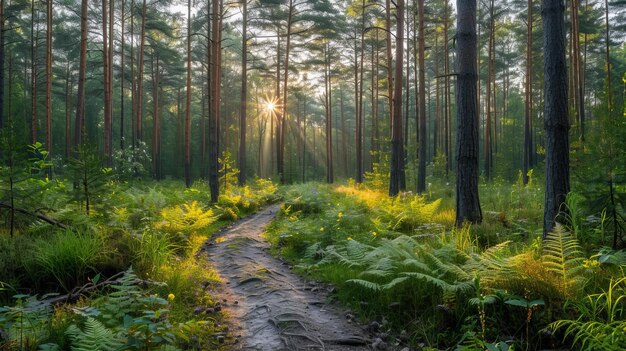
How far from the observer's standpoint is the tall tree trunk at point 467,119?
6.68 m

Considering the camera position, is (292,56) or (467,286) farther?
(292,56)

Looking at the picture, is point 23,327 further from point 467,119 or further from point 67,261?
point 467,119

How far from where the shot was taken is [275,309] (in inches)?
161

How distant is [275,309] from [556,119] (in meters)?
4.62

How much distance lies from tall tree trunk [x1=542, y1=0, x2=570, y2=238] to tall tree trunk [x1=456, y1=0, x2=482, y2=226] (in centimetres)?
157

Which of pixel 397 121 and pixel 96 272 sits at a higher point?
pixel 397 121

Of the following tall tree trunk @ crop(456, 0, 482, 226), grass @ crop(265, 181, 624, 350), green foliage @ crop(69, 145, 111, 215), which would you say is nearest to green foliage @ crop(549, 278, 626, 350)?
grass @ crop(265, 181, 624, 350)

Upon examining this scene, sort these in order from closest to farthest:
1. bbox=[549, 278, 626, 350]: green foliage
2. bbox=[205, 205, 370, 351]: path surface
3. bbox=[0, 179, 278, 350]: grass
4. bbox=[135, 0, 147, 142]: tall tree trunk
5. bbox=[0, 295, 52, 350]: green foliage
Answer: bbox=[549, 278, 626, 350]: green foliage
bbox=[0, 295, 52, 350]: green foliage
bbox=[0, 179, 278, 350]: grass
bbox=[205, 205, 370, 351]: path surface
bbox=[135, 0, 147, 142]: tall tree trunk

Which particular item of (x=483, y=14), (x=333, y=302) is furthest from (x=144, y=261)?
(x=483, y=14)

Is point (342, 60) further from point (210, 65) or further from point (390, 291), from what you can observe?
point (390, 291)

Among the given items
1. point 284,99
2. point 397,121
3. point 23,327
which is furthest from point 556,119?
point 284,99

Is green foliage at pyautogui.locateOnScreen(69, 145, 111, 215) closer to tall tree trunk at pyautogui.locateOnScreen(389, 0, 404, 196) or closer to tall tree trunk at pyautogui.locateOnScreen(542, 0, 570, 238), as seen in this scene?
tall tree trunk at pyautogui.locateOnScreen(542, 0, 570, 238)

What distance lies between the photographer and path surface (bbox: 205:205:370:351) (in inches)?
132

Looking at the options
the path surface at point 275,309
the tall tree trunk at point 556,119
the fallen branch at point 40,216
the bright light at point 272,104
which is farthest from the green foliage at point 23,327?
the bright light at point 272,104
